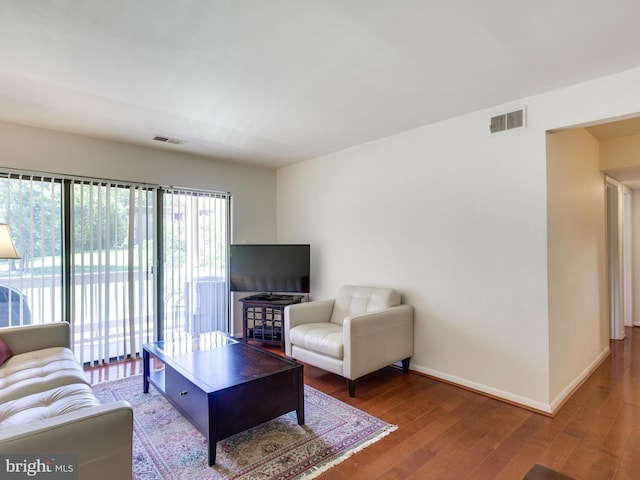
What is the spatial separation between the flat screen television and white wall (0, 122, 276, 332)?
1.32 ft

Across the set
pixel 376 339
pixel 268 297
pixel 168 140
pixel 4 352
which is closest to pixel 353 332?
pixel 376 339

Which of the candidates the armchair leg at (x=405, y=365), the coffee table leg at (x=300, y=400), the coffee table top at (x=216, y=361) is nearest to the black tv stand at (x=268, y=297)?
the coffee table top at (x=216, y=361)

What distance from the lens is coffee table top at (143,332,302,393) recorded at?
90.1 inches

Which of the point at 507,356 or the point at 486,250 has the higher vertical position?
the point at 486,250

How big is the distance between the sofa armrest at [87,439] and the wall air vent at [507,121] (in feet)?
10.6

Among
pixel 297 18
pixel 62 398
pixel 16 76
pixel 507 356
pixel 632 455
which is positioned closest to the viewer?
pixel 297 18

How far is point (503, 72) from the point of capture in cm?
237

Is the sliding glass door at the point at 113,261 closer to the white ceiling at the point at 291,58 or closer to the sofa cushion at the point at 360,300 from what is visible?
the white ceiling at the point at 291,58

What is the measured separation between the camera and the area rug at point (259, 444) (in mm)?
2006

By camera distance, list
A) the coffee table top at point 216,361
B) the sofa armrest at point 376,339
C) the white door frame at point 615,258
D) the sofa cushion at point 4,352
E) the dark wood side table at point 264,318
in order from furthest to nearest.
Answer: the white door frame at point 615,258 → the dark wood side table at point 264,318 → the sofa armrest at point 376,339 → the sofa cushion at point 4,352 → the coffee table top at point 216,361

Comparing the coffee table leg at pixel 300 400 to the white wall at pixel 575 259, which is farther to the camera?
the white wall at pixel 575 259

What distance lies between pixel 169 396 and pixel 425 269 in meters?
2.53

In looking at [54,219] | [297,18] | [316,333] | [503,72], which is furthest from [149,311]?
[503,72]

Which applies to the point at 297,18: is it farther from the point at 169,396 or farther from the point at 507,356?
the point at 507,356
